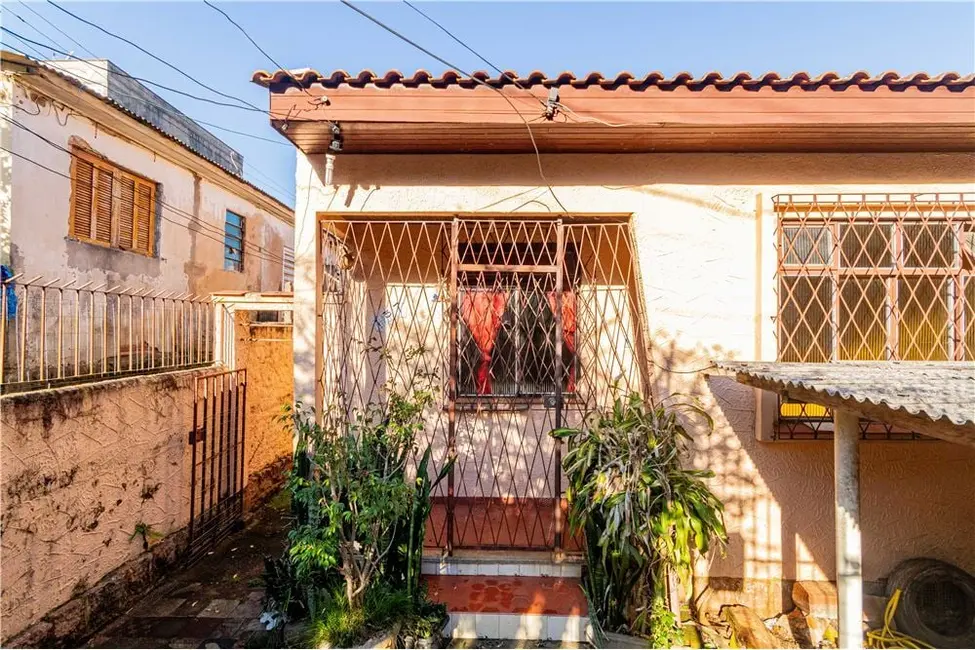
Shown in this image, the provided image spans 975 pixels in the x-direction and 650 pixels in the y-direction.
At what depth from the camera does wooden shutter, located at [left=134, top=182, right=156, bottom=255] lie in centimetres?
608

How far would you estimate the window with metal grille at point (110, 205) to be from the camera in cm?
521

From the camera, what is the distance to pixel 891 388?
7.09 ft

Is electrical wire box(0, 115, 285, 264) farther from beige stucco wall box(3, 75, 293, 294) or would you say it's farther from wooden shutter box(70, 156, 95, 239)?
wooden shutter box(70, 156, 95, 239)

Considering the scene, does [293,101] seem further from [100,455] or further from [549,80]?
[100,455]

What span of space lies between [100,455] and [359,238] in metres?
2.64

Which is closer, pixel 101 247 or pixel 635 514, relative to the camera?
pixel 635 514

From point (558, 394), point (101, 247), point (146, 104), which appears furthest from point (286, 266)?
point (558, 394)

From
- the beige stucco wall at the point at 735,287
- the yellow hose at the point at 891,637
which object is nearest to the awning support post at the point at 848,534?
the beige stucco wall at the point at 735,287

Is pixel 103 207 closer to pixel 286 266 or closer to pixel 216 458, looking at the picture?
pixel 216 458

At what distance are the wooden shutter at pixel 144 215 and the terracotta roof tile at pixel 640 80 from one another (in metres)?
4.39

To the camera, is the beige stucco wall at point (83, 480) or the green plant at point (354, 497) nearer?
the green plant at point (354, 497)

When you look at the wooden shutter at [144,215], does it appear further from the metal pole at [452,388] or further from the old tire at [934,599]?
the old tire at [934,599]

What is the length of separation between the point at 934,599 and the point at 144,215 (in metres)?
9.10

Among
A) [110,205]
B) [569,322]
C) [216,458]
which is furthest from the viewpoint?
[110,205]
